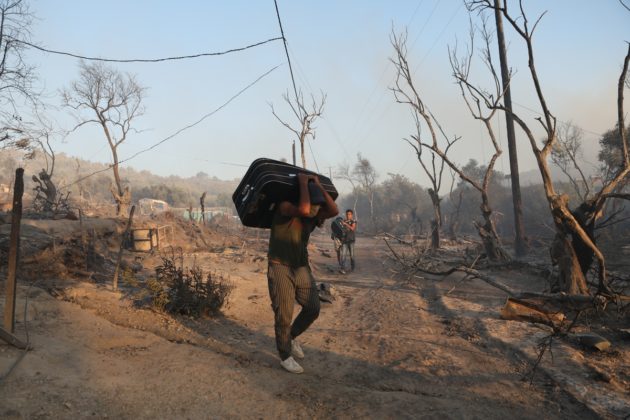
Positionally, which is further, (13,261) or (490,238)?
(490,238)

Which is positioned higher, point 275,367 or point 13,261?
point 13,261

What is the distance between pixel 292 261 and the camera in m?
4.06

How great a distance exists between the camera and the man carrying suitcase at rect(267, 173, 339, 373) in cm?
397

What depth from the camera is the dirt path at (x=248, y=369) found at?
3018mm

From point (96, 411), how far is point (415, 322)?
4.55 metres

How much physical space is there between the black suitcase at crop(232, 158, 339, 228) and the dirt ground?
1.48m

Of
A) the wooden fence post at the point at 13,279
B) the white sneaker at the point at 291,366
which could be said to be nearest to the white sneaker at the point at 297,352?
the white sneaker at the point at 291,366

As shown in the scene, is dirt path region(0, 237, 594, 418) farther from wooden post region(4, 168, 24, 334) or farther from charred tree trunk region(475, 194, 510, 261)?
charred tree trunk region(475, 194, 510, 261)

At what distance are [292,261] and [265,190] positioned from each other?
0.77 m

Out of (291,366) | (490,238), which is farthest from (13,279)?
(490,238)

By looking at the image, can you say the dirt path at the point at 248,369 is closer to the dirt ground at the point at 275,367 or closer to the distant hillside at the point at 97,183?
the dirt ground at the point at 275,367

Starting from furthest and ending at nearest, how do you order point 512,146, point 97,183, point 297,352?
point 97,183 → point 512,146 → point 297,352

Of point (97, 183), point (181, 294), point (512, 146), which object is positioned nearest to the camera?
point (181, 294)

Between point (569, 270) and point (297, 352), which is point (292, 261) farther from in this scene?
point (569, 270)
